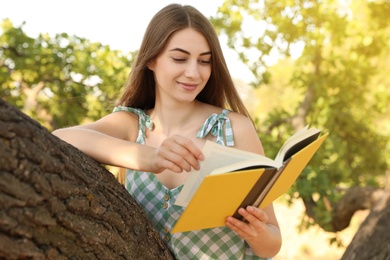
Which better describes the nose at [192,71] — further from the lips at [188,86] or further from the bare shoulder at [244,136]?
the bare shoulder at [244,136]

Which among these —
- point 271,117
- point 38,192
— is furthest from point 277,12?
point 38,192

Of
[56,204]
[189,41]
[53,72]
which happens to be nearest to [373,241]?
[189,41]

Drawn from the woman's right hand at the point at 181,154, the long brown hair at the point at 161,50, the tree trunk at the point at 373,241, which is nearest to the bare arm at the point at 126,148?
the woman's right hand at the point at 181,154

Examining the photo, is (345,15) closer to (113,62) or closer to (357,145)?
(357,145)

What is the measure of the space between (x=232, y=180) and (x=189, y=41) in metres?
0.76

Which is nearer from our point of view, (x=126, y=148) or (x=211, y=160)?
(x=211, y=160)

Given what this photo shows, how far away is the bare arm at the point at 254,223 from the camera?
179 centimetres

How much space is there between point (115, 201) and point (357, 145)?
18.9 ft

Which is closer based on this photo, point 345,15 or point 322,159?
point 322,159

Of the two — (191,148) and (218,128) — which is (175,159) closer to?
(191,148)

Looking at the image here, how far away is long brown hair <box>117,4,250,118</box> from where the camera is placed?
2246 millimetres

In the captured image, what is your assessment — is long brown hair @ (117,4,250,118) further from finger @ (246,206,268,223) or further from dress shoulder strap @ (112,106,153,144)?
finger @ (246,206,268,223)

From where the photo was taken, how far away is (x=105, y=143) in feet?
6.37

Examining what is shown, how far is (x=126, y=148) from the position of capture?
188 cm
